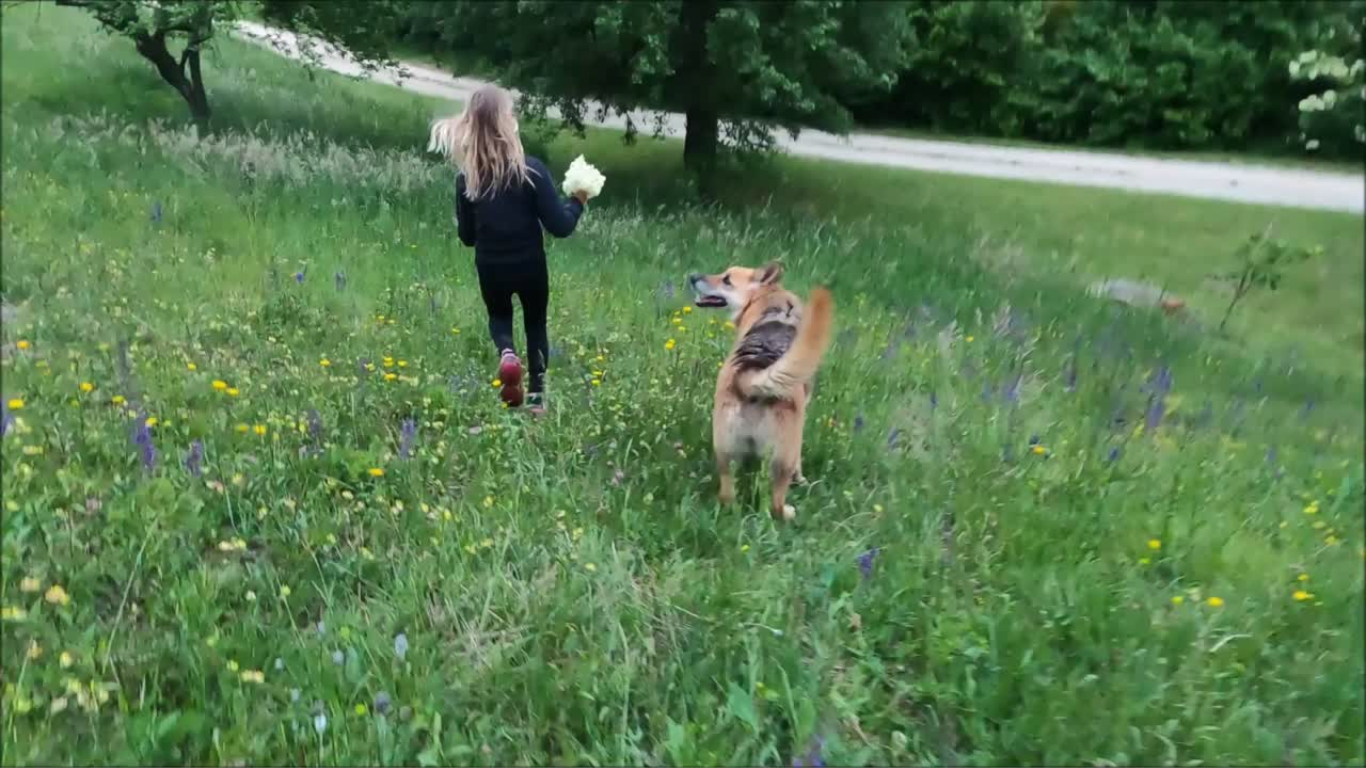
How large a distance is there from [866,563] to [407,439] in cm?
204

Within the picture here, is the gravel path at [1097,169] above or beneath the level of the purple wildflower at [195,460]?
above

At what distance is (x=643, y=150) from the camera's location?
1323cm

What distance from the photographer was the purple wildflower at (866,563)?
3719mm

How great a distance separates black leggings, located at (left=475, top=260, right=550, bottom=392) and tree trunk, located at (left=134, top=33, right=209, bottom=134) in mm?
8125

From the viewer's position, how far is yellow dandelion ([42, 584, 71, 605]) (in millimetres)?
3131

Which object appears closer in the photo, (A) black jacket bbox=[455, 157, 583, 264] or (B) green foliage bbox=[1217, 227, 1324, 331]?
(A) black jacket bbox=[455, 157, 583, 264]

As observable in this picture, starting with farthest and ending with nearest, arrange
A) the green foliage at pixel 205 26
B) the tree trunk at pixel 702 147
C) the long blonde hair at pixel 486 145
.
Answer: the tree trunk at pixel 702 147
the green foliage at pixel 205 26
the long blonde hair at pixel 486 145

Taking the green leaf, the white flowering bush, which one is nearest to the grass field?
the green leaf

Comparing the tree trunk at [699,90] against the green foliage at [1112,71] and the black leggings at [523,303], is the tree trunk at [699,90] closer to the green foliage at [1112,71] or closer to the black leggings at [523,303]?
the black leggings at [523,303]

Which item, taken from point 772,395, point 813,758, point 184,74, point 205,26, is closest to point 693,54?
point 205,26

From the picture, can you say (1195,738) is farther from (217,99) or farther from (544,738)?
(217,99)

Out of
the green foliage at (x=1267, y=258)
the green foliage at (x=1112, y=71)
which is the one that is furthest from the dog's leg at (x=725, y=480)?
the green foliage at (x=1112, y=71)

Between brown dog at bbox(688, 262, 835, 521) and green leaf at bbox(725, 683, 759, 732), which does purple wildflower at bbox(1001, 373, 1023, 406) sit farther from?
green leaf at bbox(725, 683, 759, 732)

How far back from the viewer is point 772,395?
3.89m
